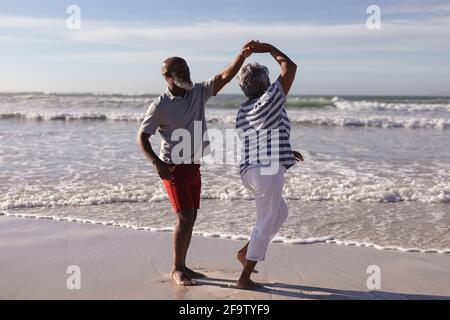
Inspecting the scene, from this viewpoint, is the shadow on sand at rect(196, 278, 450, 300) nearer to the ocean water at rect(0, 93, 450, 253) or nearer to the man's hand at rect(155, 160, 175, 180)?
the man's hand at rect(155, 160, 175, 180)

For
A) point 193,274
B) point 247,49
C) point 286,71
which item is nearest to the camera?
point 286,71

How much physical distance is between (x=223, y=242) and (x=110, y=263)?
4.28ft

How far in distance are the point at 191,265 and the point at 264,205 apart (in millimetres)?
1233

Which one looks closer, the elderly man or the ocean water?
the elderly man

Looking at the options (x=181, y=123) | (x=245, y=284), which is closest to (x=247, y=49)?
(x=181, y=123)

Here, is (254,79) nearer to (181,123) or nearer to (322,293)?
(181,123)

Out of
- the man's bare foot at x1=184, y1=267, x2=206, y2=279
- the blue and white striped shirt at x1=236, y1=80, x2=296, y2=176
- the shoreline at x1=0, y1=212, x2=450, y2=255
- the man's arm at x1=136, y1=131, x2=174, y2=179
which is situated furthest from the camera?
the shoreline at x1=0, y1=212, x2=450, y2=255

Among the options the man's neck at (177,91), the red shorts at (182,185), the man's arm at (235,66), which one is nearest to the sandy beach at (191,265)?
the red shorts at (182,185)

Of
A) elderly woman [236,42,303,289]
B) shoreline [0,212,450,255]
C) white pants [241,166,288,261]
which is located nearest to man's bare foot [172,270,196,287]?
white pants [241,166,288,261]

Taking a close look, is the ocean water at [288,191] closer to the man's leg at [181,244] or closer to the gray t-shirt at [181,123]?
the man's leg at [181,244]

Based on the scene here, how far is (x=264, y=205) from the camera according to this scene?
3777 millimetres

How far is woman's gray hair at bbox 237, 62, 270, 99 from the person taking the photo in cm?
366

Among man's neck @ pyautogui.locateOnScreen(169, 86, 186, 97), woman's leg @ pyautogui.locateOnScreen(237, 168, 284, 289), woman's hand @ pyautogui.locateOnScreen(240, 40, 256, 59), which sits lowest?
woman's leg @ pyautogui.locateOnScreen(237, 168, 284, 289)

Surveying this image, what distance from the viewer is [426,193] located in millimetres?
7570
